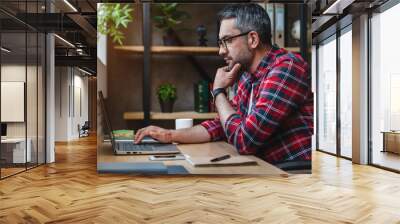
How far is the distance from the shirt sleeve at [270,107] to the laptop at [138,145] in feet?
2.25

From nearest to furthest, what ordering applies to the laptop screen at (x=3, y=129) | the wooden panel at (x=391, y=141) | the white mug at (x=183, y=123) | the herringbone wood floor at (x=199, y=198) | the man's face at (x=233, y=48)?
the herringbone wood floor at (x=199, y=198) → the man's face at (x=233, y=48) → the white mug at (x=183, y=123) → the laptop screen at (x=3, y=129) → the wooden panel at (x=391, y=141)

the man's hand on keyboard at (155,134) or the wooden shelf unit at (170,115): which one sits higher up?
the wooden shelf unit at (170,115)

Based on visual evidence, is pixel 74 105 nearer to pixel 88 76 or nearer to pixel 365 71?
pixel 88 76

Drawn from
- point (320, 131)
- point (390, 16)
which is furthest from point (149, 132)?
point (320, 131)

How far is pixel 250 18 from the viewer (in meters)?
4.65

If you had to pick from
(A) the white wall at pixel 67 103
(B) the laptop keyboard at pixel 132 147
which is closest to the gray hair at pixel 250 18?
(B) the laptop keyboard at pixel 132 147

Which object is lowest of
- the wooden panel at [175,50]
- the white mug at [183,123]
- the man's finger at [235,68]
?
the white mug at [183,123]

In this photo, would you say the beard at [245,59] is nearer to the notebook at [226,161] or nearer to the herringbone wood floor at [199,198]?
the notebook at [226,161]

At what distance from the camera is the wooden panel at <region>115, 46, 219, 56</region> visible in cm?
467

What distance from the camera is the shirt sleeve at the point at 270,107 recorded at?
4.47m

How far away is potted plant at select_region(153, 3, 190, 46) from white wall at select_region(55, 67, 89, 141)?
1042 cm

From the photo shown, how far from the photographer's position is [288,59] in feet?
15.3

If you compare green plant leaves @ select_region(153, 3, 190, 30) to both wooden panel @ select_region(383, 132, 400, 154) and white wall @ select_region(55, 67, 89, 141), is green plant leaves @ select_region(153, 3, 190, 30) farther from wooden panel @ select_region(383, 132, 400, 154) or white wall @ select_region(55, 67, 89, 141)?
white wall @ select_region(55, 67, 89, 141)

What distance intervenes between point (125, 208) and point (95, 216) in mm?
349
